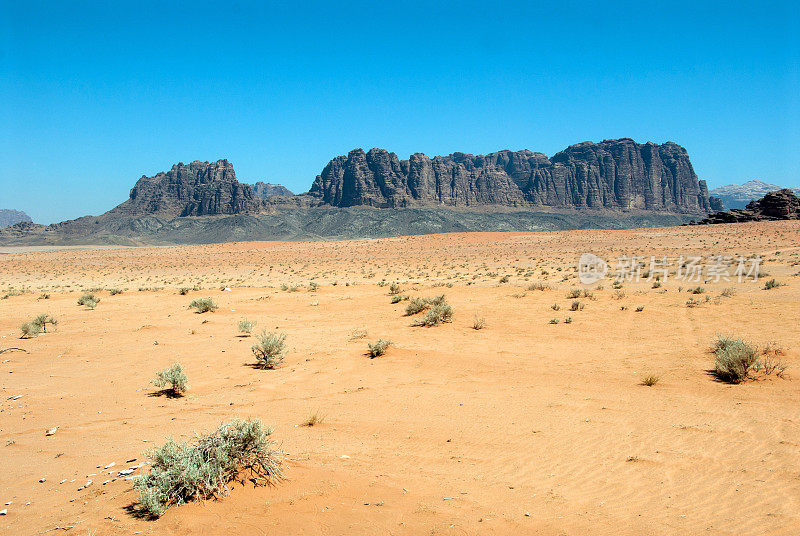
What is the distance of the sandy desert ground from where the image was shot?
4.20 meters

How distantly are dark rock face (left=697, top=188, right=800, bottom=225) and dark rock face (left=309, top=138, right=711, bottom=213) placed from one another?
98121 mm

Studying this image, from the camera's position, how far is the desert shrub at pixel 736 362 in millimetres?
7957

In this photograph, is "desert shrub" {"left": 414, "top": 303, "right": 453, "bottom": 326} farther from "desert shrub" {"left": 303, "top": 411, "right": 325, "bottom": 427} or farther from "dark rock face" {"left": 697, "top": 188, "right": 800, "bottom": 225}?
"dark rock face" {"left": 697, "top": 188, "right": 800, "bottom": 225}

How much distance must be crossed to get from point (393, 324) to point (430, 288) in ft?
27.4

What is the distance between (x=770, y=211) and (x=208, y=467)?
93.9m

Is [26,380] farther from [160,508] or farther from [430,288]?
[430,288]

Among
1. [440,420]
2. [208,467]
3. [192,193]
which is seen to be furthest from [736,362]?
[192,193]

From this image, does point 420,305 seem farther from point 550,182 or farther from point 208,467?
point 550,182

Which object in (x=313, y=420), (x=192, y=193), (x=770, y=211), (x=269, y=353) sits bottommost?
(x=313, y=420)

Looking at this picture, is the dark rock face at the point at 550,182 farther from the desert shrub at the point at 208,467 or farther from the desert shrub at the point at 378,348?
the desert shrub at the point at 208,467

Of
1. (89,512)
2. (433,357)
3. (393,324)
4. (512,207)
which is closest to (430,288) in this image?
(393,324)

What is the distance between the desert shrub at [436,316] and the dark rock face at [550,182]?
500ft

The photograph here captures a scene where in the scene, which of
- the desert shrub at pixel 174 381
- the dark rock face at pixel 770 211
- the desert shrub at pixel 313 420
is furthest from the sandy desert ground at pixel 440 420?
the dark rock face at pixel 770 211

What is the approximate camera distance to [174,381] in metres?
8.02
